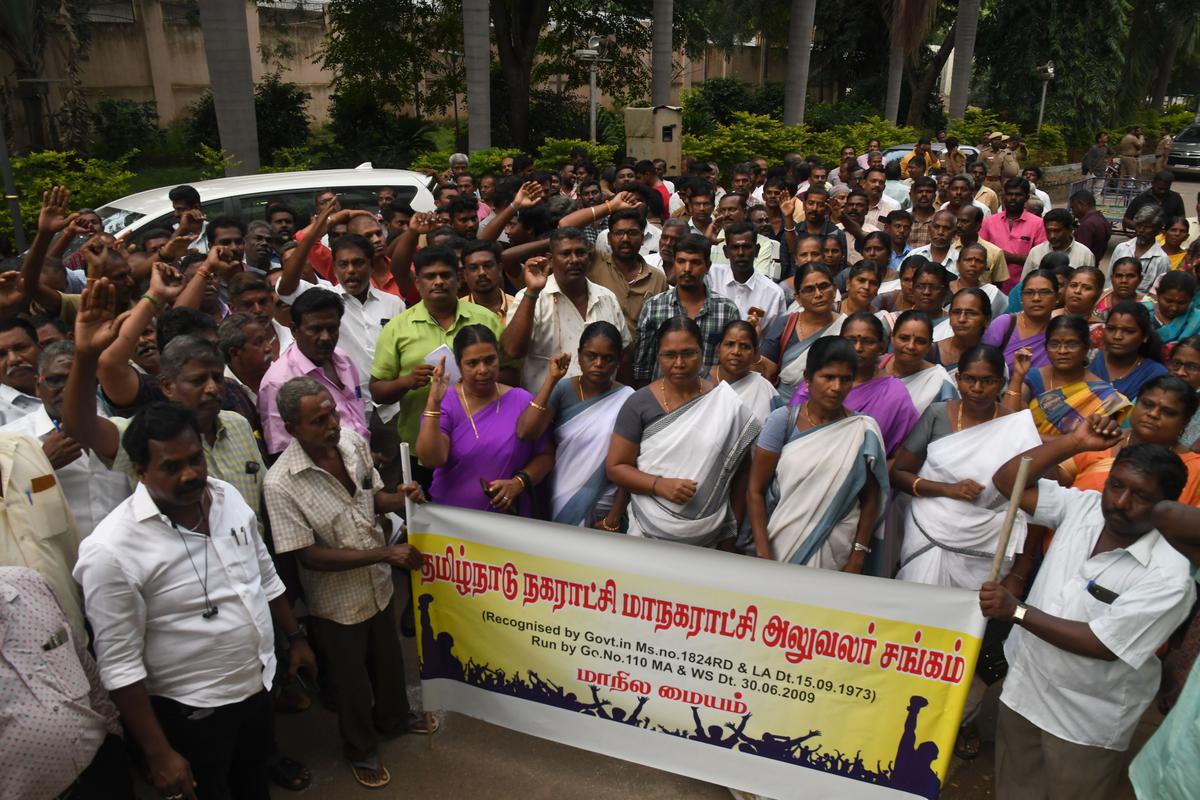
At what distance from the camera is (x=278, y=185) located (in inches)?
339

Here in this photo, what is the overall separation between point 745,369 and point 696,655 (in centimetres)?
140

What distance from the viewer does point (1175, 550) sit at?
278 centimetres

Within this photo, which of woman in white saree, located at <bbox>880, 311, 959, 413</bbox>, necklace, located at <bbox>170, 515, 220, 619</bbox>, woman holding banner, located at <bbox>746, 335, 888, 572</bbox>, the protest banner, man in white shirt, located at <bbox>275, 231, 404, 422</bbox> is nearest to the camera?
necklace, located at <bbox>170, 515, 220, 619</bbox>

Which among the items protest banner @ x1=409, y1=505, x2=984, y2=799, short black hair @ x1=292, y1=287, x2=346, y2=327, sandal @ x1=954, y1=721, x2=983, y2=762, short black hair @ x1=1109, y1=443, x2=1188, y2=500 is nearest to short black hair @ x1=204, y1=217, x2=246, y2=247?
short black hair @ x1=292, y1=287, x2=346, y2=327

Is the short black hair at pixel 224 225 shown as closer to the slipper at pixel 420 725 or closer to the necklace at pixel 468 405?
the necklace at pixel 468 405

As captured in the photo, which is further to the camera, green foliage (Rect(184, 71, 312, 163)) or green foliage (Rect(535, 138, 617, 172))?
green foliage (Rect(184, 71, 312, 163))

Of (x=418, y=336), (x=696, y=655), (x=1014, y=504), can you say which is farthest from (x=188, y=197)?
(x=1014, y=504)

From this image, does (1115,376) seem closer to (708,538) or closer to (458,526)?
(708,538)

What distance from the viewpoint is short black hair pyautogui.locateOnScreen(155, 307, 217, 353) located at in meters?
4.05

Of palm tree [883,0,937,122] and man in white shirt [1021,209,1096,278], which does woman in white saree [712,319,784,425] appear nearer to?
man in white shirt [1021,209,1096,278]

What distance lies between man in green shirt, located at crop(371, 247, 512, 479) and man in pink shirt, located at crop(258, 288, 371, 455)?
379 millimetres

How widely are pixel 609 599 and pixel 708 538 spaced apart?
615 millimetres

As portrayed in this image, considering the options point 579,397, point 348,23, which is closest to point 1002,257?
point 579,397

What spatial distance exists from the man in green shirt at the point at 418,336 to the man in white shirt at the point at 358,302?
0.40m
